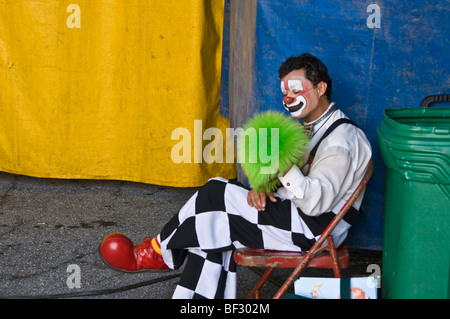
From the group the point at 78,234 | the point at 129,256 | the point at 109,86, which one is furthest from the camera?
the point at 109,86

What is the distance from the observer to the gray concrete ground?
3162mm

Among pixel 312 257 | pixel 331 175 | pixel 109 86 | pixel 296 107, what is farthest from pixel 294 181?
pixel 109 86

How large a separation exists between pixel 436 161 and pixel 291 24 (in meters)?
1.18

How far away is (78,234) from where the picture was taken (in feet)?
12.8

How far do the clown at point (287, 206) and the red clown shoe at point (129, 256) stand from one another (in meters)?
0.16

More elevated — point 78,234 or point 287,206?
point 287,206

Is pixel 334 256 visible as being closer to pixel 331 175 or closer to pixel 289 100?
pixel 331 175

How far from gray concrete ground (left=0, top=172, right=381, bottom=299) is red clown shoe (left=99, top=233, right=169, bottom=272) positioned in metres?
0.23

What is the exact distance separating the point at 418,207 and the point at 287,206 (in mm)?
538

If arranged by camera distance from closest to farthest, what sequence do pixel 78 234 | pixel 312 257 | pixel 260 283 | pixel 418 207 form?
pixel 418 207, pixel 312 257, pixel 260 283, pixel 78 234

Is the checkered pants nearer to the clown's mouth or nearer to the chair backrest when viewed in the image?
the chair backrest

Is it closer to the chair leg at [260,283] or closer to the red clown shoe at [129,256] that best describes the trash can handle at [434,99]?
the chair leg at [260,283]
